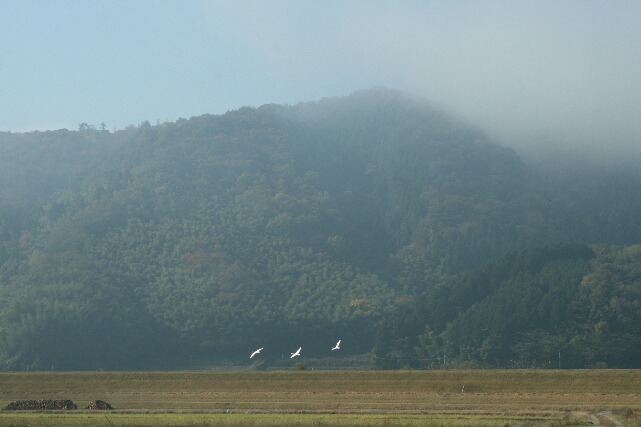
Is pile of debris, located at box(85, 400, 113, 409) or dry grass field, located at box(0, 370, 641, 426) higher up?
pile of debris, located at box(85, 400, 113, 409)

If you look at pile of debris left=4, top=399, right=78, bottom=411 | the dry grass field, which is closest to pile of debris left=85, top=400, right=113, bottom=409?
the dry grass field

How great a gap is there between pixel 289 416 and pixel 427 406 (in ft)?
28.1

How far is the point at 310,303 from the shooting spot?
412ft

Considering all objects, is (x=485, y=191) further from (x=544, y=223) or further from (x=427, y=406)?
(x=427, y=406)

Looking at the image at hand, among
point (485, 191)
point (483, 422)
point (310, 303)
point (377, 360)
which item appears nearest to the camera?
point (483, 422)

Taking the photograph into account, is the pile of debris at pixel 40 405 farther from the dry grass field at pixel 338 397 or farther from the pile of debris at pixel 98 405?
the dry grass field at pixel 338 397

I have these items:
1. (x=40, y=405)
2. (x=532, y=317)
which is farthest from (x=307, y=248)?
(x=40, y=405)

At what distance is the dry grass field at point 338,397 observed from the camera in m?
45.1

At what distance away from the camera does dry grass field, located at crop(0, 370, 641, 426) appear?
45094 mm

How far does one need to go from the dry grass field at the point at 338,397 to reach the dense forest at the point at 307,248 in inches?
1491

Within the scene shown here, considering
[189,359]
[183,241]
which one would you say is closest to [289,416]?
[189,359]

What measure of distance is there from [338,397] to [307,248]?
3418 inches

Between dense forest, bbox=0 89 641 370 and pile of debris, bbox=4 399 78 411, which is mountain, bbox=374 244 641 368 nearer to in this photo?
dense forest, bbox=0 89 641 370

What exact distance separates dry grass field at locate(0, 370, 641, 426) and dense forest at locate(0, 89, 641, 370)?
37878 mm
